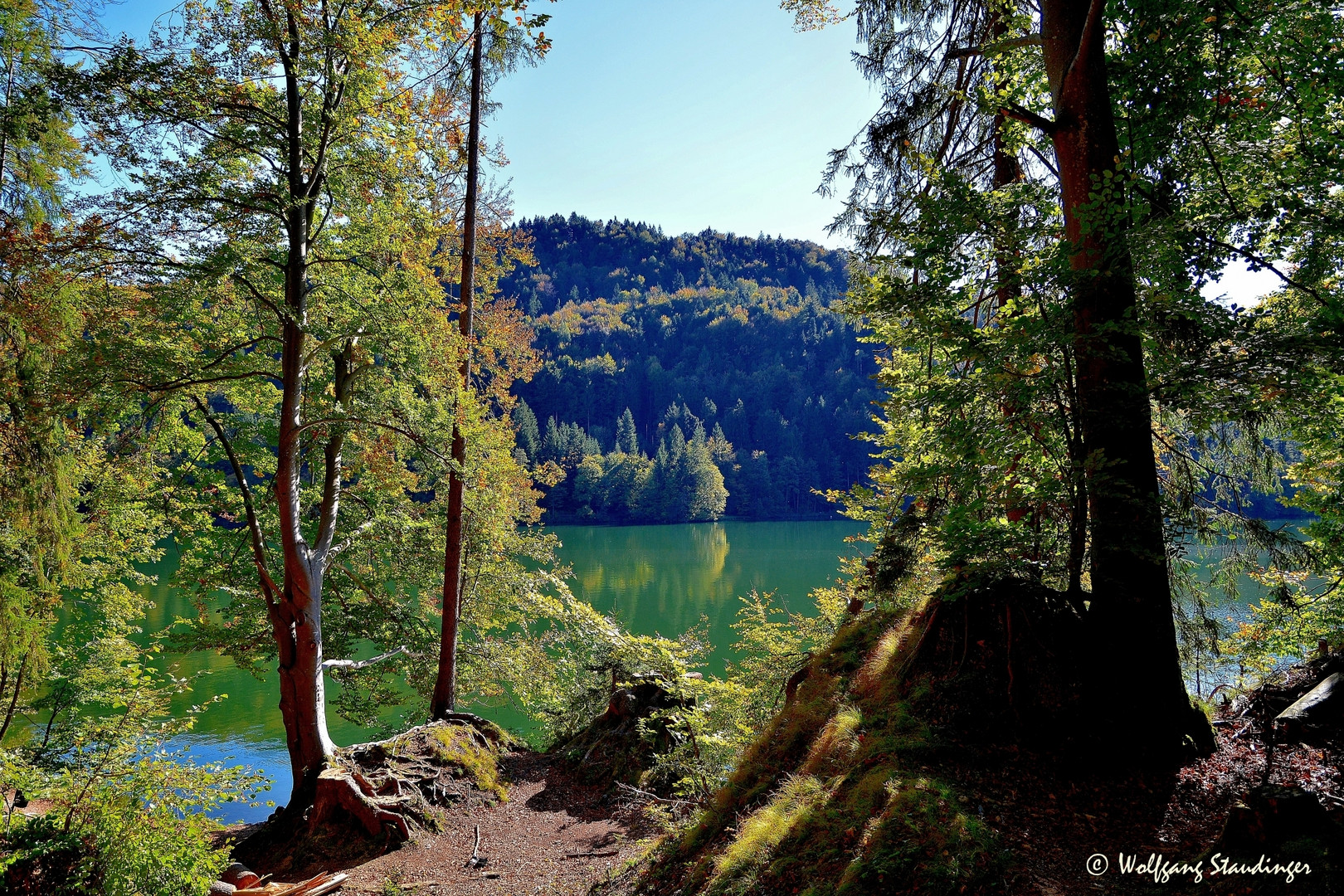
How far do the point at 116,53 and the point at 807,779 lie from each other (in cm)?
850

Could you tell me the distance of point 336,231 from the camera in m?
8.26

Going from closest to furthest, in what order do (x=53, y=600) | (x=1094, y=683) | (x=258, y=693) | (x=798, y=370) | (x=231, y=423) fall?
(x=1094, y=683) < (x=53, y=600) < (x=231, y=423) < (x=258, y=693) < (x=798, y=370)

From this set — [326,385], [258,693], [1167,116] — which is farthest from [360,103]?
[258,693]

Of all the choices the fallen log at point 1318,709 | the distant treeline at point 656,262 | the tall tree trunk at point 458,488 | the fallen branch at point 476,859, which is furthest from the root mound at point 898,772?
the distant treeline at point 656,262

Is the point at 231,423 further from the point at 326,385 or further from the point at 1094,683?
the point at 1094,683

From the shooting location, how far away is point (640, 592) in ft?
108

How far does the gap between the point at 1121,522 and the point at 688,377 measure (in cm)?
12986

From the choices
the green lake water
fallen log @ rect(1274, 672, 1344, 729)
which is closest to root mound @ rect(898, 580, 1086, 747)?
fallen log @ rect(1274, 672, 1344, 729)

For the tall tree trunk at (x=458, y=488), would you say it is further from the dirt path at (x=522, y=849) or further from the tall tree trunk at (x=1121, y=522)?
the tall tree trunk at (x=1121, y=522)

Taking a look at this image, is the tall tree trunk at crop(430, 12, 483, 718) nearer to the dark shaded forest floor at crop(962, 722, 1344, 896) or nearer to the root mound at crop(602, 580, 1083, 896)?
the root mound at crop(602, 580, 1083, 896)

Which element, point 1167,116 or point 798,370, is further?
point 798,370

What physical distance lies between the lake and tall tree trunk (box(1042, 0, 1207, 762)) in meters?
4.59

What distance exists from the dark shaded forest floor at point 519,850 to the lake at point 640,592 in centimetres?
286

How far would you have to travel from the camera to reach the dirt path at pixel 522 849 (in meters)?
6.08
